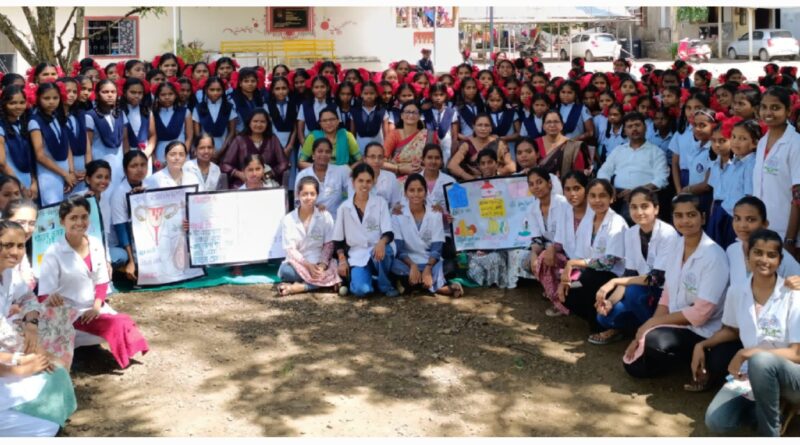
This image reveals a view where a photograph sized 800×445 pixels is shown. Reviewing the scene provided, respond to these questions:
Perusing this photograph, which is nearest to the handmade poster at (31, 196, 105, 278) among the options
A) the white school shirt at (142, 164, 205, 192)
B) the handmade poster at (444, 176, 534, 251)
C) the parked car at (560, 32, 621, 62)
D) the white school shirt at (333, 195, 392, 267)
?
the white school shirt at (142, 164, 205, 192)

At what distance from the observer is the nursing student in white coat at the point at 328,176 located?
7176 millimetres

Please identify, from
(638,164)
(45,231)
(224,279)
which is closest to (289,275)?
(224,279)

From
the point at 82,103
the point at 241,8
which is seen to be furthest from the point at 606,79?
the point at 241,8

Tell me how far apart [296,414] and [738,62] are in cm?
3522

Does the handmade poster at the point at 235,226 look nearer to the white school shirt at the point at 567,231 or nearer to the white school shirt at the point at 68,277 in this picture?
the white school shirt at the point at 68,277

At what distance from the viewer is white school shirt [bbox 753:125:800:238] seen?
5184mm

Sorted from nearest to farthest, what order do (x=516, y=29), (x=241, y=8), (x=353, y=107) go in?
(x=353, y=107) → (x=241, y=8) → (x=516, y=29)

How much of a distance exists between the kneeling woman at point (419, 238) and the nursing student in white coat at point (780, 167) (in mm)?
2297

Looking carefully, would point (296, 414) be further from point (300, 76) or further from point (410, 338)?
point (300, 76)

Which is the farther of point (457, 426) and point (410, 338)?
point (410, 338)

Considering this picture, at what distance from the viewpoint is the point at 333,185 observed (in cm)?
725

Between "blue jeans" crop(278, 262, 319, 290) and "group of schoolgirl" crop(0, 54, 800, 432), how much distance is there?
2 centimetres

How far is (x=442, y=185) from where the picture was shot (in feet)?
23.1

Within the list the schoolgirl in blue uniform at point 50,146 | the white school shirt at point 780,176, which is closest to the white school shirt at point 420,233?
the white school shirt at point 780,176
